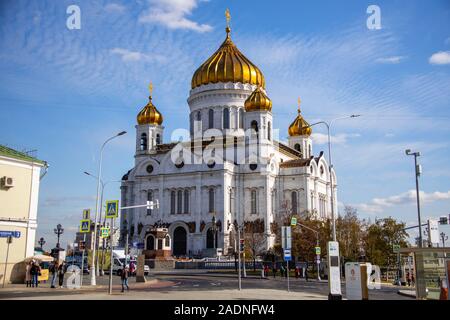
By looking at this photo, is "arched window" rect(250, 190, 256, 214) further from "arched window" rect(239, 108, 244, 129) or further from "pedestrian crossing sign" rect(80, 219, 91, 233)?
"pedestrian crossing sign" rect(80, 219, 91, 233)

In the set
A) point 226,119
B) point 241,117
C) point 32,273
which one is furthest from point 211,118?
point 32,273

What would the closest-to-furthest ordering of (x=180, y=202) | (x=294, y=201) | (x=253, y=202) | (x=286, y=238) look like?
(x=286, y=238) → (x=253, y=202) → (x=294, y=201) → (x=180, y=202)

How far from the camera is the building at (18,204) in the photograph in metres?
31.1

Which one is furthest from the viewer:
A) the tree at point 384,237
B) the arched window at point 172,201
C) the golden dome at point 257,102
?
the arched window at point 172,201

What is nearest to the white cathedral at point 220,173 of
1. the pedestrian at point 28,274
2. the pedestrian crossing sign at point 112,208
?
the pedestrian at point 28,274

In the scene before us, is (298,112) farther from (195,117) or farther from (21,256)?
(21,256)

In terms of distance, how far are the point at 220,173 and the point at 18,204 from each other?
130 feet

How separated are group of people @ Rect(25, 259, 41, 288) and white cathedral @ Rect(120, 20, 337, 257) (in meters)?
32.5

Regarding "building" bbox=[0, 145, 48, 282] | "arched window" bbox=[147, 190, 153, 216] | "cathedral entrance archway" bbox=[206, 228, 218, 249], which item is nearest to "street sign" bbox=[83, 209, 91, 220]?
"building" bbox=[0, 145, 48, 282]

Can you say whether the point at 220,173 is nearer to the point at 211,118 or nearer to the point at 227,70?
the point at 211,118

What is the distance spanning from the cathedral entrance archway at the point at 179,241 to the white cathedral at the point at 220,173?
0.14 meters

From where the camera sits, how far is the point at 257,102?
72.2 metres

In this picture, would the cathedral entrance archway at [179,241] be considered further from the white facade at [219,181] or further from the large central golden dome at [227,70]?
the large central golden dome at [227,70]
